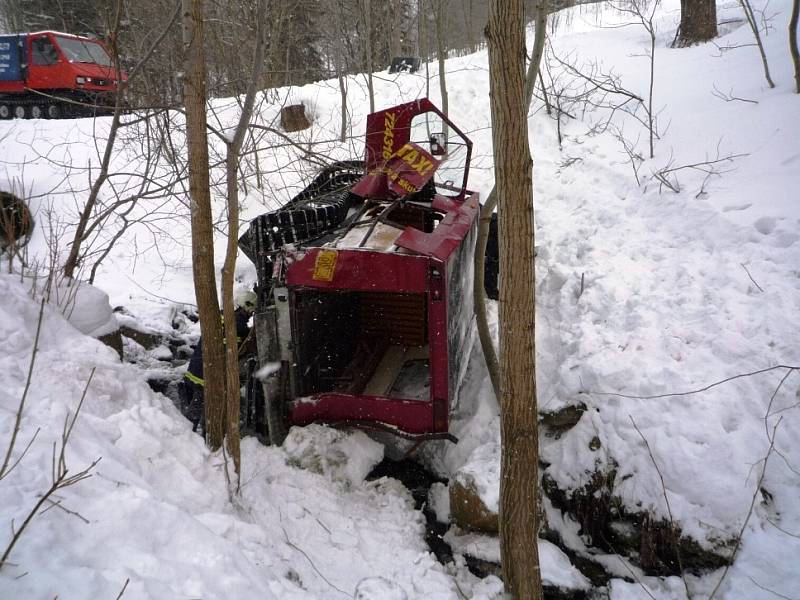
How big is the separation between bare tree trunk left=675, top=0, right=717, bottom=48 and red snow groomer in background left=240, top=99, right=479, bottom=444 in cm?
944

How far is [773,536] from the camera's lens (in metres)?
3.45

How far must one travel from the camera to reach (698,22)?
38.8ft

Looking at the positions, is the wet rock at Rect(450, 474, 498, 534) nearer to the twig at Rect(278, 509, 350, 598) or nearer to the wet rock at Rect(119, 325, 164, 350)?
the twig at Rect(278, 509, 350, 598)

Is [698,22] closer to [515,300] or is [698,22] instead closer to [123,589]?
[515,300]

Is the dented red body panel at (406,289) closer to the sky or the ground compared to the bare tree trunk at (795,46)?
closer to the ground

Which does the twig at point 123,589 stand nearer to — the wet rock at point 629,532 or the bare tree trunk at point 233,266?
the bare tree trunk at point 233,266

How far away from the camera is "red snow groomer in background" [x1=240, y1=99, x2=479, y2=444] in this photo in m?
4.29

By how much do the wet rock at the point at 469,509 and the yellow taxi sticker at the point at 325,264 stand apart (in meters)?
1.99

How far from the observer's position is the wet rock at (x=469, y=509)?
13.5 feet

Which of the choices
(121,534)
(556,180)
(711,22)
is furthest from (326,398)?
(711,22)

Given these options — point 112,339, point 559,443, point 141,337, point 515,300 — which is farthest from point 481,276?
point 141,337

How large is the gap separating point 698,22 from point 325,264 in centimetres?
1210

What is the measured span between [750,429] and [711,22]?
38.0 ft

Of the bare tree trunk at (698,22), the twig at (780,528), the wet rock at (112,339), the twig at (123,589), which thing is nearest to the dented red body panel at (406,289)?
the wet rock at (112,339)
